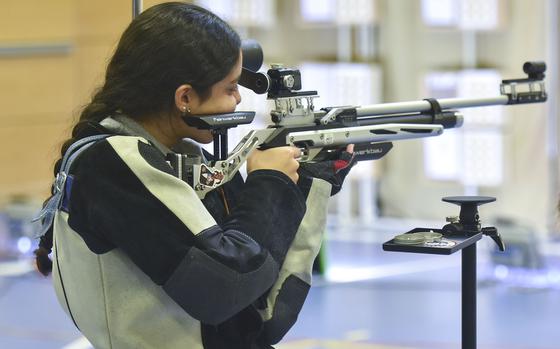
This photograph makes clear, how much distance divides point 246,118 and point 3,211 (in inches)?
141

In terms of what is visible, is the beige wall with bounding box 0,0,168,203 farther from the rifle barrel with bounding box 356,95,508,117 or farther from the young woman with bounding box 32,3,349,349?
the young woman with bounding box 32,3,349,349

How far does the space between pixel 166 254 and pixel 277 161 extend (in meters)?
0.28

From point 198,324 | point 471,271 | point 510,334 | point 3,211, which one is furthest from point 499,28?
point 198,324

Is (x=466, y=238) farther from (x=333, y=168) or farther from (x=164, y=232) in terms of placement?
(x=164, y=232)

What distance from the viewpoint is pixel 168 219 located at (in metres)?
1.57

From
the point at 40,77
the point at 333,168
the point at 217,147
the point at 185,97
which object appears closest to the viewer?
the point at 185,97

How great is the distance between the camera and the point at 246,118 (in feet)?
5.80

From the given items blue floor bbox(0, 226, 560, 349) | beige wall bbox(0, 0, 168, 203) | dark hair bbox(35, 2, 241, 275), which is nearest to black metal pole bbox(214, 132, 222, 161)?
dark hair bbox(35, 2, 241, 275)

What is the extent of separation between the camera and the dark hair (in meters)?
1.65

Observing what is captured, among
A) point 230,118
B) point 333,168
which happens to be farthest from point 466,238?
point 230,118

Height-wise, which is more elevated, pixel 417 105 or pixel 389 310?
pixel 417 105

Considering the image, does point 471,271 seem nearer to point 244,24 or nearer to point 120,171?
point 120,171

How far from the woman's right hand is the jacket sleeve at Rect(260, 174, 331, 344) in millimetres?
88

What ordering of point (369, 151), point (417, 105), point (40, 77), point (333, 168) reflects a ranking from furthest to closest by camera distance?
point (40, 77) → point (417, 105) → point (369, 151) → point (333, 168)
